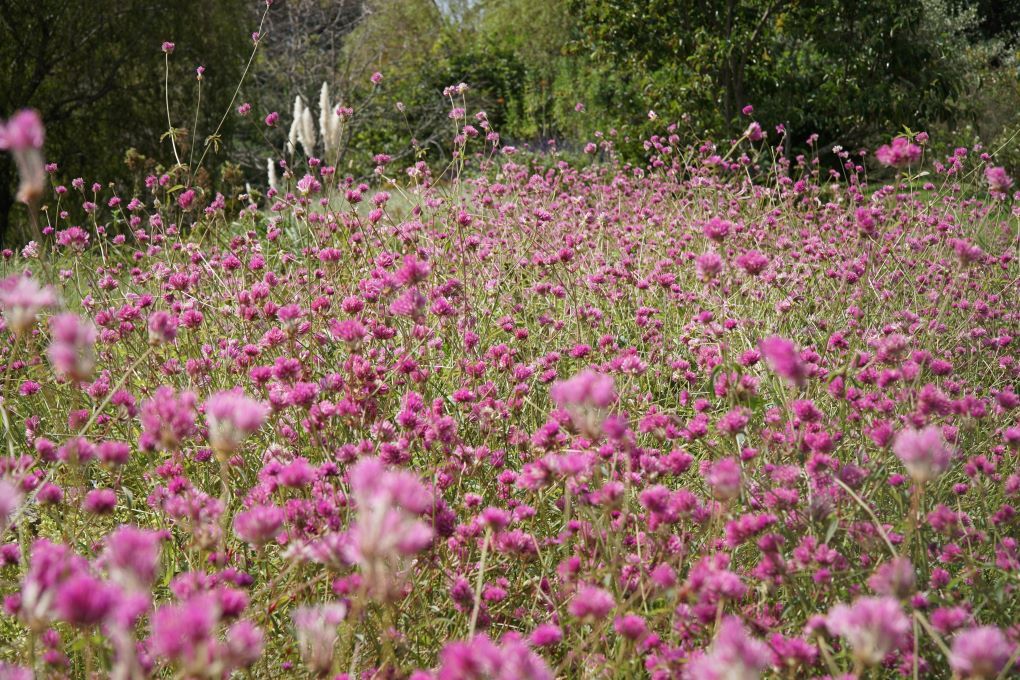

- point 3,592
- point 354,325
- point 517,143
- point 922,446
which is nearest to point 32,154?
point 354,325

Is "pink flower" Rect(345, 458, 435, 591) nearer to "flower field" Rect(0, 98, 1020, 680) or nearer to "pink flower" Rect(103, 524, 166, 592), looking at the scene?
"flower field" Rect(0, 98, 1020, 680)

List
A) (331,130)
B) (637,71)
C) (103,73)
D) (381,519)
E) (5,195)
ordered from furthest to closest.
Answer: (637,71) → (103,73) → (5,195) → (331,130) → (381,519)

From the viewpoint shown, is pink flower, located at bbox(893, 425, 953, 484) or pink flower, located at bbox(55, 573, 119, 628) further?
pink flower, located at bbox(893, 425, 953, 484)

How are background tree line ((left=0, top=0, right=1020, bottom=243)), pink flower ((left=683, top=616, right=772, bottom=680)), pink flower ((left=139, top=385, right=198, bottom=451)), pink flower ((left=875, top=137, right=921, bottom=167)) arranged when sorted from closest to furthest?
A: pink flower ((left=683, top=616, right=772, bottom=680)) < pink flower ((left=139, top=385, right=198, bottom=451)) < pink flower ((left=875, top=137, right=921, bottom=167)) < background tree line ((left=0, top=0, right=1020, bottom=243))

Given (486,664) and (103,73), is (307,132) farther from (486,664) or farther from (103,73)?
(103,73)

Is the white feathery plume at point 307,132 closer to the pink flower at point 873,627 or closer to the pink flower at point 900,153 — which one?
the pink flower at point 900,153

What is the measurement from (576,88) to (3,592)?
41.2ft

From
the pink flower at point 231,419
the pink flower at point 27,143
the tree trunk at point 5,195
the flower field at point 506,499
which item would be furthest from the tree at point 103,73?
the pink flower at point 231,419

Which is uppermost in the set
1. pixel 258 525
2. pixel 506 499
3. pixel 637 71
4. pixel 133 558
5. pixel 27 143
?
pixel 27 143

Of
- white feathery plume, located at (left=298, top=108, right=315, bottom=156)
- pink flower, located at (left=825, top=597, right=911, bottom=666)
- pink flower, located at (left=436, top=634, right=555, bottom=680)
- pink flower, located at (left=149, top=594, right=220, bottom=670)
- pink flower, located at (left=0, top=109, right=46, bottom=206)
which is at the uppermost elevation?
pink flower, located at (left=0, top=109, right=46, bottom=206)

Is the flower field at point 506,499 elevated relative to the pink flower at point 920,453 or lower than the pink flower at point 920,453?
lower

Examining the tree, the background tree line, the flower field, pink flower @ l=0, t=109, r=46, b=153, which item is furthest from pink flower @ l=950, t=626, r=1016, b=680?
the tree

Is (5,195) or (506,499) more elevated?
(506,499)

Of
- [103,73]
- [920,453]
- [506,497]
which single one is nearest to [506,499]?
[506,497]
